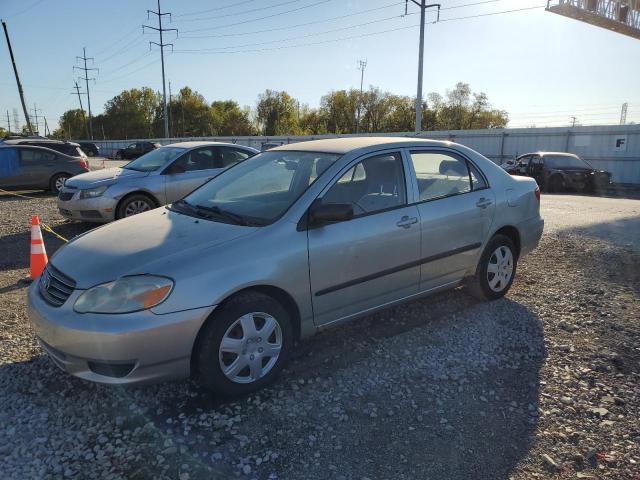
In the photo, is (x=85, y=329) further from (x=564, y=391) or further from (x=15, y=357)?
(x=564, y=391)

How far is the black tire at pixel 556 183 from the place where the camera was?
679 inches

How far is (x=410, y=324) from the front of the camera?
169 inches

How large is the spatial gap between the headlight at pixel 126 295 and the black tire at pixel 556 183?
1732 cm

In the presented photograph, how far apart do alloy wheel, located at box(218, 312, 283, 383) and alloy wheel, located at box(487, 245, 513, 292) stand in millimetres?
2492

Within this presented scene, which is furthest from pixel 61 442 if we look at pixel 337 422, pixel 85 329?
pixel 337 422

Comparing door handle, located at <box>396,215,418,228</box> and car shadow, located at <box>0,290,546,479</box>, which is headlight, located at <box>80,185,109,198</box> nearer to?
car shadow, located at <box>0,290,546,479</box>

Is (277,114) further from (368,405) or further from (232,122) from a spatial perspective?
(368,405)

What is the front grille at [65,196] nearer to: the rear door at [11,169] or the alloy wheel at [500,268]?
the rear door at [11,169]

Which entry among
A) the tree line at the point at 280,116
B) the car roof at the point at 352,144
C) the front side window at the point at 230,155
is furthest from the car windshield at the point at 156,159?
the tree line at the point at 280,116

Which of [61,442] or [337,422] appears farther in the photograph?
[337,422]

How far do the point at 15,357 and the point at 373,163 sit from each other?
310 centimetres

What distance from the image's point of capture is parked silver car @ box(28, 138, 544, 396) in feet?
9.16

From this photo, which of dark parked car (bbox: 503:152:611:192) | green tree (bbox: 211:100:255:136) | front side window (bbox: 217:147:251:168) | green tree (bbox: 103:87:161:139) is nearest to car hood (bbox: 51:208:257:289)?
front side window (bbox: 217:147:251:168)

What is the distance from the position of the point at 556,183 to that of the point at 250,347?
17.0m
